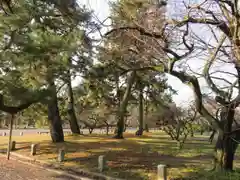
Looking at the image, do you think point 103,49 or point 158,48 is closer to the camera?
point 158,48

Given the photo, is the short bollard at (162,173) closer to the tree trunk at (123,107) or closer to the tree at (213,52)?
the tree at (213,52)

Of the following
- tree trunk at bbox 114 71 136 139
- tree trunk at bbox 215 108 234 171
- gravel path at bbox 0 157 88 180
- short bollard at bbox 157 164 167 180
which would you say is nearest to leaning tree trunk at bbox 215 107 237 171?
tree trunk at bbox 215 108 234 171

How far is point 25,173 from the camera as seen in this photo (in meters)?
9.10

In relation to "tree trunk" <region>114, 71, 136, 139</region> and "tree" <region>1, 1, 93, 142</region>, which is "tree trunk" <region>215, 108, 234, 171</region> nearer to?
"tree" <region>1, 1, 93, 142</region>

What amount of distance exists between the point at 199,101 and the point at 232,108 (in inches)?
37.8

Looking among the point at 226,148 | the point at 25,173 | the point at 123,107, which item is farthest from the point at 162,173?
the point at 123,107

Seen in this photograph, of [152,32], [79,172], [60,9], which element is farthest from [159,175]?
[60,9]

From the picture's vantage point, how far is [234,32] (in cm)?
630

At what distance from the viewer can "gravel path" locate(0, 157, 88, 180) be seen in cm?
839

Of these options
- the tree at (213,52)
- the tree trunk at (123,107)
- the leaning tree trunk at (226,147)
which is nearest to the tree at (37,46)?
the tree at (213,52)

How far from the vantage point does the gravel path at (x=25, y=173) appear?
839 centimetres

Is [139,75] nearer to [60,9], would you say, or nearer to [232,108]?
[60,9]

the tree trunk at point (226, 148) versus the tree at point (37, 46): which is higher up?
the tree at point (37, 46)

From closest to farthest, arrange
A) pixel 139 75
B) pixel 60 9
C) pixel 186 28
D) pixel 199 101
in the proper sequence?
pixel 186 28, pixel 199 101, pixel 60 9, pixel 139 75
